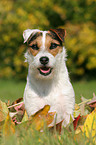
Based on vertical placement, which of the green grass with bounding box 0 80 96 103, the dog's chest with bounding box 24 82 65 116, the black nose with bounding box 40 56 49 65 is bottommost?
the green grass with bounding box 0 80 96 103

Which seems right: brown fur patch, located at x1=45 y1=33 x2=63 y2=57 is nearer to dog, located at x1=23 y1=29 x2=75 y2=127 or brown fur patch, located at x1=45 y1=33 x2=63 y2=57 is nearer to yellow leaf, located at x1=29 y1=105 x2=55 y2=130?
dog, located at x1=23 y1=29 x2=75 y2=127

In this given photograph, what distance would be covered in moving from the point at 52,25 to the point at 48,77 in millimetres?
10797

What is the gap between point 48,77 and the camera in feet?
11.8

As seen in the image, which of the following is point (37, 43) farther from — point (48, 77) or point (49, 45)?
point (48, 77)

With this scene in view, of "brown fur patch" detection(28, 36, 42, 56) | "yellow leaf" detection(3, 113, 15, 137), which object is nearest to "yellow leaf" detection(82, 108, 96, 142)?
"yellow leaf" detection(3, 113, 15, 137)

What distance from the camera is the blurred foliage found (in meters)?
12.4

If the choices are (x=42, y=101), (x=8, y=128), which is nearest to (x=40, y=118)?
(x=8, y=128)

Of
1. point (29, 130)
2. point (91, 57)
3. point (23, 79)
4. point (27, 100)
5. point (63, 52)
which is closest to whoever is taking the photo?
point (29, 130)

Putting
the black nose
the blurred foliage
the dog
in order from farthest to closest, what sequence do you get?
the blurred foliage
the dog
the black nose

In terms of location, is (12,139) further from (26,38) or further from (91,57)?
(91,57)

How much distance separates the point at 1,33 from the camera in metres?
13.7

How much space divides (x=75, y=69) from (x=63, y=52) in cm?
887

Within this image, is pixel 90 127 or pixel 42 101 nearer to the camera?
pixel 90 127

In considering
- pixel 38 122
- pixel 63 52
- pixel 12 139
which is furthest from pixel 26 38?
pixel 12 139
